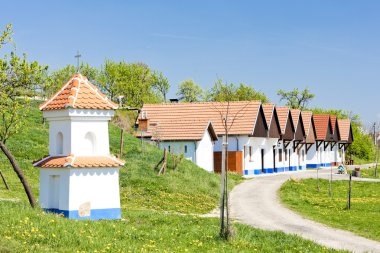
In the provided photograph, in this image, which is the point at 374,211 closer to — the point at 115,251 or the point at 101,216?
the point at 101,216

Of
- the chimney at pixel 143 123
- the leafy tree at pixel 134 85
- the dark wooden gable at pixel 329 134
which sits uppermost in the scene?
the leafy tree at pixel 134 85

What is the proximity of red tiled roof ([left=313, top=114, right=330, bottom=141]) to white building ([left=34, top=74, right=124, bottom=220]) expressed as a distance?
61.8m

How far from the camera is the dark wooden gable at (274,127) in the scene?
63.3 metres

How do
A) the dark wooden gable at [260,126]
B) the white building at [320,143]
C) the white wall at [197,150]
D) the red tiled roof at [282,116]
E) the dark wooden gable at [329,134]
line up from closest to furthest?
the white wall at [197,150] < the dark wooden gable at [260,126] < the red tiled roof at [282,116] < the white building at [320,143] < the dark wooden gable at [329,134]

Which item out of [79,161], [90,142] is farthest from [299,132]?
[79,161]

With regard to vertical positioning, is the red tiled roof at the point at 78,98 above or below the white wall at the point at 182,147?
above

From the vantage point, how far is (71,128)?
2183 cm

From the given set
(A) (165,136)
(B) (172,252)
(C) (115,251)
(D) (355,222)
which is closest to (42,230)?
(C) (115,251)

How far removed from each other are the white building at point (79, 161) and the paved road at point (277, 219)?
7.16 meters

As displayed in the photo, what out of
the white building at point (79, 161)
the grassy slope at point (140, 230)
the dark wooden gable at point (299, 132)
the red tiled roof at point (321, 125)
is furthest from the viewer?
the red tiled roof at point (321, 125)

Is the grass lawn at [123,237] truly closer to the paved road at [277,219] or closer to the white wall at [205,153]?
the paved road at [277,219]

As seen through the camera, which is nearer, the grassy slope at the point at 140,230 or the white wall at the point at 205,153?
the grassy slope at the point at 140,230

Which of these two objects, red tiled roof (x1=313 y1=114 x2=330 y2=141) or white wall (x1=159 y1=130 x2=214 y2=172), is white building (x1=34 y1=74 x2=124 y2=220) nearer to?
white wall (x1=159 y1=130 x2=214 y2=172)

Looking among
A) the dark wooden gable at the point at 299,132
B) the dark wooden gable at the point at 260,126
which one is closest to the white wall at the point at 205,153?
the dark wooden gable at the point at 260,126
